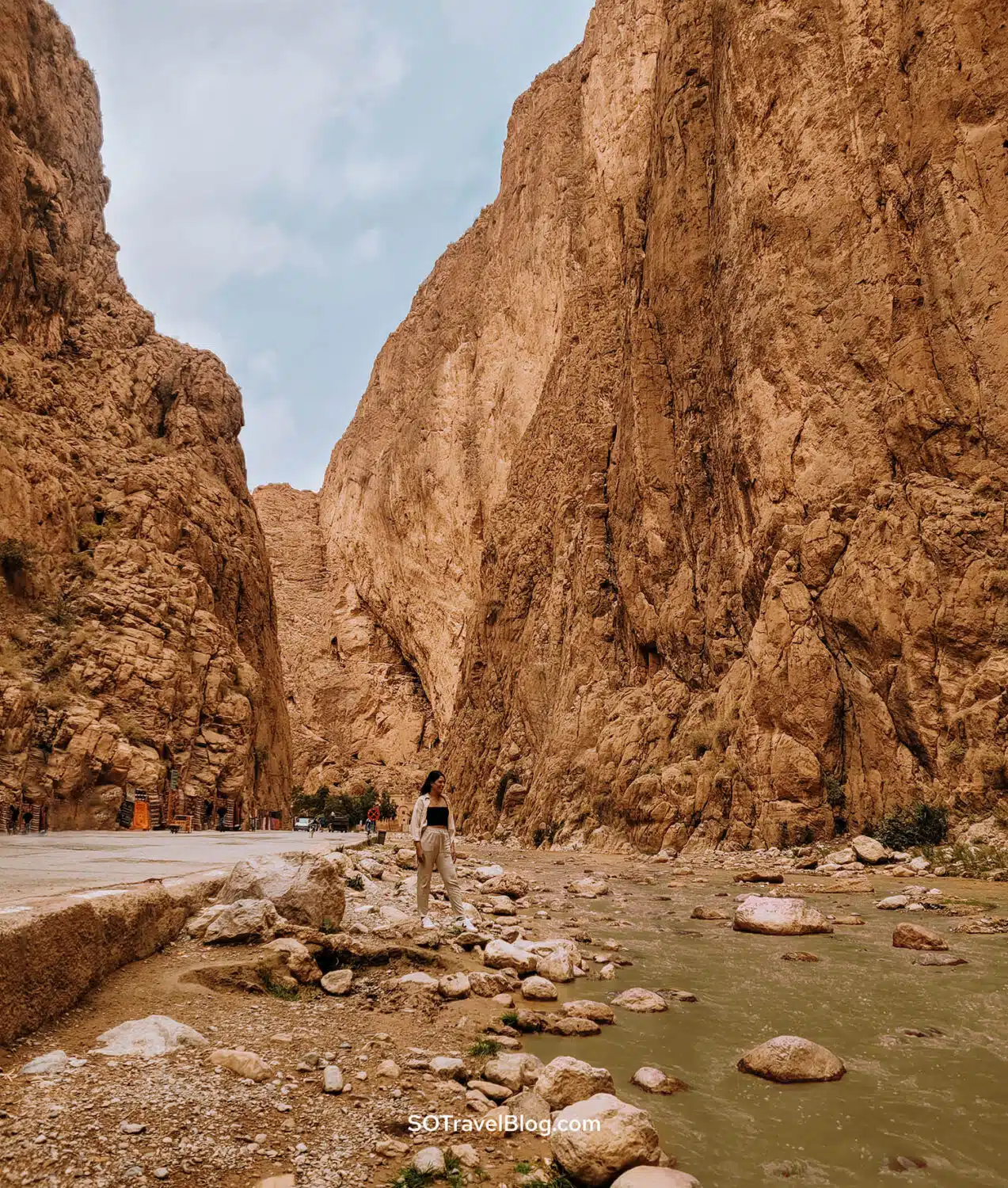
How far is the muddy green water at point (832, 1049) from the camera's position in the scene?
293 centimetres

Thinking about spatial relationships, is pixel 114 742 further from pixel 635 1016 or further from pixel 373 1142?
pixel 373 1142

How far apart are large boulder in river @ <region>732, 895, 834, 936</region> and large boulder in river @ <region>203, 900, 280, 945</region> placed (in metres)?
4.91

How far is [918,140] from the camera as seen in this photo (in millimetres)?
17797

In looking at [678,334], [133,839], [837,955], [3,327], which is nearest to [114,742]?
[133,839]

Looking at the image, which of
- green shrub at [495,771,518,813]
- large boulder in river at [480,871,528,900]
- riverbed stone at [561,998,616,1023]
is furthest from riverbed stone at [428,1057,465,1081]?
green shrub at [495,771,518,813]

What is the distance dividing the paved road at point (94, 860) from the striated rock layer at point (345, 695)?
45465 mm

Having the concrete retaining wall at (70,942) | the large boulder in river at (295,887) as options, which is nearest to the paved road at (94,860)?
the concrete retaining wall at (70,942)

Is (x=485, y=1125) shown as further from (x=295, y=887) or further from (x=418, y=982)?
(x=295, y=887)

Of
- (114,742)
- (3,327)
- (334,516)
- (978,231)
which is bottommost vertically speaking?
(114,742)

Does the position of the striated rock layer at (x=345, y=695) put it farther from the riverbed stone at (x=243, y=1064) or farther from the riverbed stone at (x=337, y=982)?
the riverbed stone at (x=243, y=1064)

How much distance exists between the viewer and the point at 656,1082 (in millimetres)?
3580

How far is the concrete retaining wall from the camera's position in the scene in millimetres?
3070

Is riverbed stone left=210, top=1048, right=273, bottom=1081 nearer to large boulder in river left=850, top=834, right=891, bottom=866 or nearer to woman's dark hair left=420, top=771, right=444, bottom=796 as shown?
woman's dark hair left=420, top=771, right=444, bottom=796

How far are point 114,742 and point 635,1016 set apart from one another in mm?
16416
